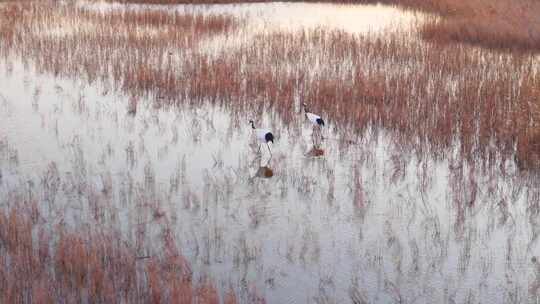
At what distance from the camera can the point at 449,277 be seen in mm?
4254

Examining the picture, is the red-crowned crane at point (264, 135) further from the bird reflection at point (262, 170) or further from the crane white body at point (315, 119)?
the crane white body at point (315, 119)

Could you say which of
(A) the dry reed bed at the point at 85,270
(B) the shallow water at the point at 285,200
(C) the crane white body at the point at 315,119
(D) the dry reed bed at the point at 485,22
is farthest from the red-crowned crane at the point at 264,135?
(D) the dry reed bed at the point at 485,22

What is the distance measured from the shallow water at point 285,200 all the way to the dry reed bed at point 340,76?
16.3 inches

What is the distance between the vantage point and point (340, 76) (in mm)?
8781

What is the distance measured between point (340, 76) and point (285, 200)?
3.75 m

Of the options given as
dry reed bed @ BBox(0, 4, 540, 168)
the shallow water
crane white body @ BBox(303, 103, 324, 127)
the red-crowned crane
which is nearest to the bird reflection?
the shallow water

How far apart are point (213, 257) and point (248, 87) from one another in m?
4.10

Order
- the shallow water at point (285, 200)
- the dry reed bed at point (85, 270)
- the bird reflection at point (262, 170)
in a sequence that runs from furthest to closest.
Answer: the bird reflection at point (262, 170)
the shallow water at point (285, 200)
the dry reed bed at point (85, 270)

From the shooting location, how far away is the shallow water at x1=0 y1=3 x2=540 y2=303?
4227 millimetres

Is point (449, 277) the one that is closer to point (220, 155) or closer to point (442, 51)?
point (220, 155)

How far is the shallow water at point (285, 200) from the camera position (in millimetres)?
4227

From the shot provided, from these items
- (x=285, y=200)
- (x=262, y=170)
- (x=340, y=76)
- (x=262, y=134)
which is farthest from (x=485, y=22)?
(x=285, y=200)

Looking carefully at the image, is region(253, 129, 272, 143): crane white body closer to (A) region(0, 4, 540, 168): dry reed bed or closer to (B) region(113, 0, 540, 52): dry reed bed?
(A) region(0, 4, 540, 168): dry reed bed

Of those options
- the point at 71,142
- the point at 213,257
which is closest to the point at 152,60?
the point at 71,142
